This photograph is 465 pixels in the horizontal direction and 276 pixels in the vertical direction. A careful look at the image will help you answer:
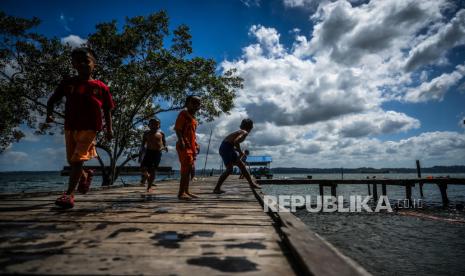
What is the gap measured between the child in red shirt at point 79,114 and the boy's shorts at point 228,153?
3.20 metres

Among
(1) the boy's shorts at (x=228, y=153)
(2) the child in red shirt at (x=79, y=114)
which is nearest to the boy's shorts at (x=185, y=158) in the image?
(2) the child in red shirt at (x=79, y=114)

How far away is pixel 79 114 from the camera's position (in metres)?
3.29

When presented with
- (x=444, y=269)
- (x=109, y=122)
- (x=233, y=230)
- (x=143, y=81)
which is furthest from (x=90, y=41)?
(x=444, y=269)

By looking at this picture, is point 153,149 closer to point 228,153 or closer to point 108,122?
point 228,153

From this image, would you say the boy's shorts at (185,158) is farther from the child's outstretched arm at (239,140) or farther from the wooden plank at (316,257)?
the wooden plank at (316,257)

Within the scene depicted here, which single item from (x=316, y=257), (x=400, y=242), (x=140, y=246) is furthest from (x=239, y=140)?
(x=400, y=242)

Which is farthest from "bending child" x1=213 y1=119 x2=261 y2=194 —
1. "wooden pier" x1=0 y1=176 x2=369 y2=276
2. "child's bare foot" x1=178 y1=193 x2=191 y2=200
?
"wooden pier" x1=0 y1=176 x2=369 y2=276

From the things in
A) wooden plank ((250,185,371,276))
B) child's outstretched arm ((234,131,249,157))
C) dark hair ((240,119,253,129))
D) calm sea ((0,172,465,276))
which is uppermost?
dark hair ((240,119,253,129))

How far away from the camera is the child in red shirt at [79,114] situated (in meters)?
3.24

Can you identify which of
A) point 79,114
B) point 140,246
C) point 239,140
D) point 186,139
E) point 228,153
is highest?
point 239,140

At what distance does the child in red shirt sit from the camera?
3240mm

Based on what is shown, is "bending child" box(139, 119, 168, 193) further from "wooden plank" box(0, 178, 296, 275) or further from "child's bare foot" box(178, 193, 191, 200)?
"wooden plank" box(0, 178, 296, 275)

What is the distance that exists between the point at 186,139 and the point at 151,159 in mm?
2836

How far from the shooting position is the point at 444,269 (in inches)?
263
